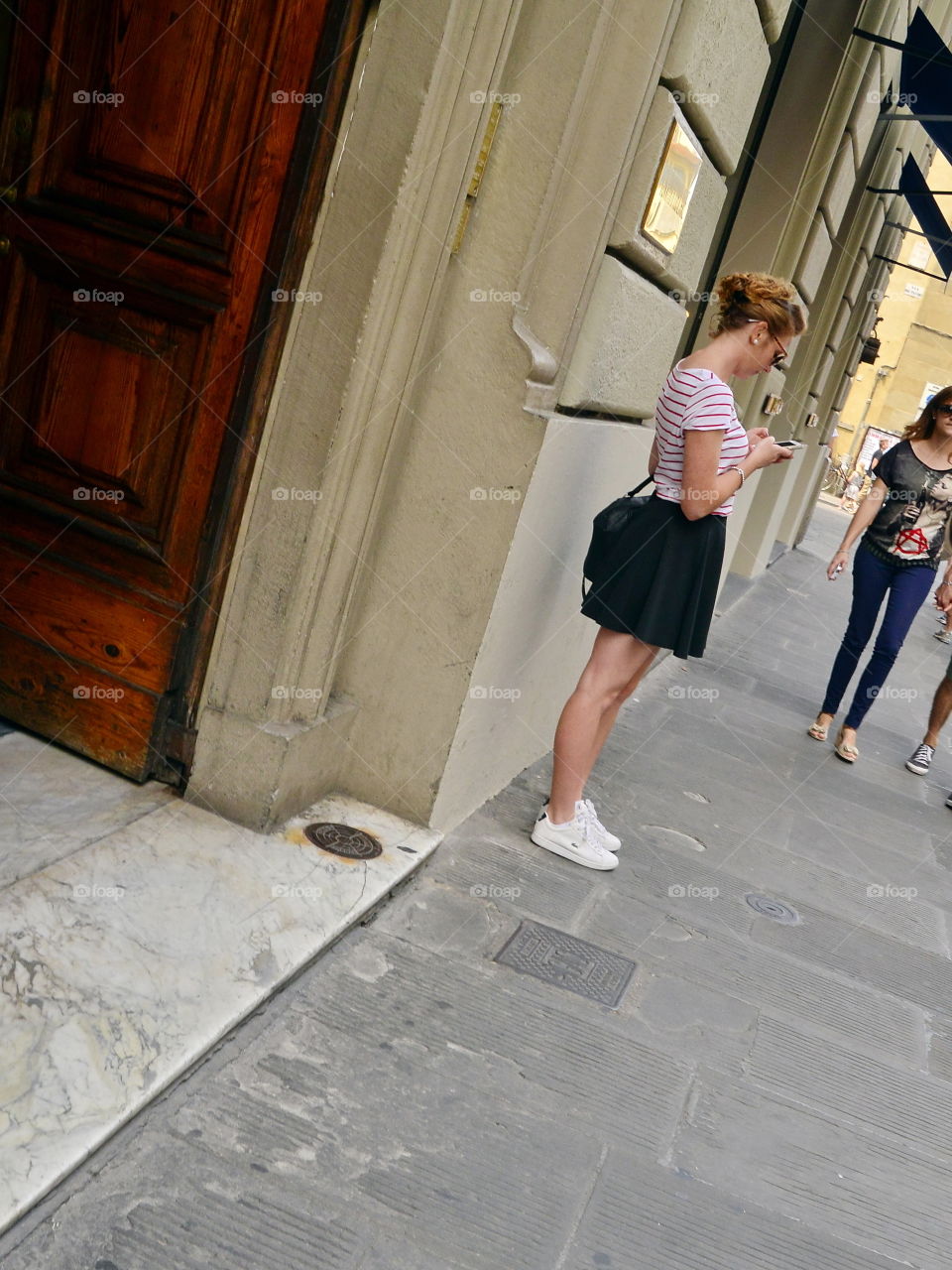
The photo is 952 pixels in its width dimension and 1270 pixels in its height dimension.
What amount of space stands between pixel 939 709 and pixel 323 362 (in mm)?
4782

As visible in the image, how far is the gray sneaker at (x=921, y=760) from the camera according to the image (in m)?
6.98

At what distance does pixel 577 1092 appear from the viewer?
113 inches

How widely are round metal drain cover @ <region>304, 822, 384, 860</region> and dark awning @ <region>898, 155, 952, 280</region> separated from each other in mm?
11717

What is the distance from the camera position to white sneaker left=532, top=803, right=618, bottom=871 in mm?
4219

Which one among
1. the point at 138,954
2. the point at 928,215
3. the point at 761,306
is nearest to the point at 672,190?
the point at 761,306

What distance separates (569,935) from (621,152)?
7.64 feet

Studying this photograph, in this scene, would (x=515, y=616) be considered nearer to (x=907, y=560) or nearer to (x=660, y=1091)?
(x=660, y=1091)

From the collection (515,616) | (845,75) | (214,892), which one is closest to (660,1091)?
(214,892)

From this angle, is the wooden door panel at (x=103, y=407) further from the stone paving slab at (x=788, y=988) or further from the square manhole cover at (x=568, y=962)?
the stone paving slab at (x=788, y=988)

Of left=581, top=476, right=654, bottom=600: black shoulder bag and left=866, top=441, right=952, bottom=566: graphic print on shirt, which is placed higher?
left=866, top=441, right=952, bottom=566: graphic print on shirt

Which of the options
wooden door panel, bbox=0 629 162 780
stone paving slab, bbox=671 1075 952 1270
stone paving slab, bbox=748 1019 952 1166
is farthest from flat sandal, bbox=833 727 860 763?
wooden door panel, bbox=0 629 162 780

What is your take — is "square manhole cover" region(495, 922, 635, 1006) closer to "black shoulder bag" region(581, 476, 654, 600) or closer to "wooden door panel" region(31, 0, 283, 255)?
"black shoulder bag" region(581, 476, 654, 600)

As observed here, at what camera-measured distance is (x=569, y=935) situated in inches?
144

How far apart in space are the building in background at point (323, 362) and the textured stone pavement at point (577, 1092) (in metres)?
0.71
